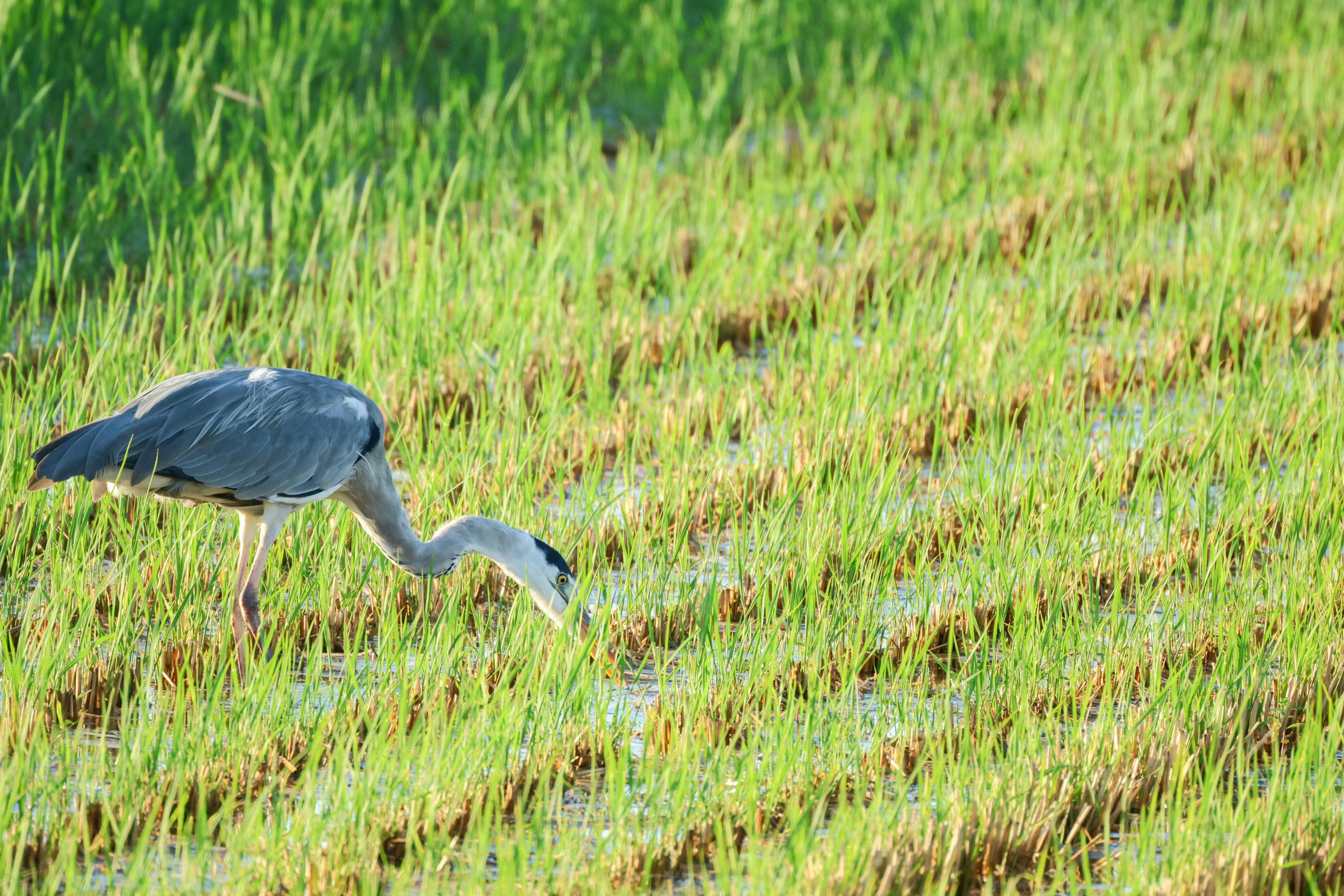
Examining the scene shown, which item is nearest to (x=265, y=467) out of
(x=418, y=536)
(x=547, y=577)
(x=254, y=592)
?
(x=254, y=592)

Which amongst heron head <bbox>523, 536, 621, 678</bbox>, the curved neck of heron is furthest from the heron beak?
the curved neck of heron

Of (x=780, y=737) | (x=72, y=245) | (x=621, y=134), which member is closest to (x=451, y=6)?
(x=621, y=134)

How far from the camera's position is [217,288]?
5.27 m

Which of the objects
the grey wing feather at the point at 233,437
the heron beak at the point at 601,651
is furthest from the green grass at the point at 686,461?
the grey wing feather at the point at 233,437

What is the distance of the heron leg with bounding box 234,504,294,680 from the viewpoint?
3.43 metres

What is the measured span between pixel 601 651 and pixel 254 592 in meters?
0.89

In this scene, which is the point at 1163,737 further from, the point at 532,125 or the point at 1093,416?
the point at 532,125

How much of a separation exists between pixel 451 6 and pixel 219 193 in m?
3.11

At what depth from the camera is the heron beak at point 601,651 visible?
332 centimetres

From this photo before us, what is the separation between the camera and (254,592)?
11.5 ft

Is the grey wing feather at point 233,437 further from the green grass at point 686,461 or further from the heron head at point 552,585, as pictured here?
the heron head at point 552,585

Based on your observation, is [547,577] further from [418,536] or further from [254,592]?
[254,592]

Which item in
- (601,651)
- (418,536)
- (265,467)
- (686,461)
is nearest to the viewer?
(601,651)

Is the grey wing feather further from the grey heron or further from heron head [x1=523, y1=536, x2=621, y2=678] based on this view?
heron head [x1=523, y1=536, x2=621, y2=678]
